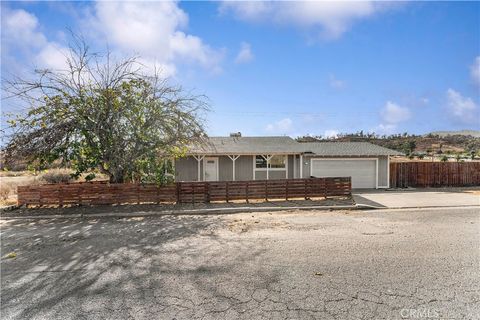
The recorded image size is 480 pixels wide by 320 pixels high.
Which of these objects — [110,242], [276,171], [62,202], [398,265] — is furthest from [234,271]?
[276,171]

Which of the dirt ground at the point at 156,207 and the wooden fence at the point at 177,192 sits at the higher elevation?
the wooden fence at the point at 177,192

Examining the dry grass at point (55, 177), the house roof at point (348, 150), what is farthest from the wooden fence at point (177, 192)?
the dry grass at point (55, 177)

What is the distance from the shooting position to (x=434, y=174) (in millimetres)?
20359

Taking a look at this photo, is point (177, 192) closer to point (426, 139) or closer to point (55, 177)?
point (55, 177)

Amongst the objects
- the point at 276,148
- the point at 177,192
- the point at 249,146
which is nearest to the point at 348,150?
the point at 276,148

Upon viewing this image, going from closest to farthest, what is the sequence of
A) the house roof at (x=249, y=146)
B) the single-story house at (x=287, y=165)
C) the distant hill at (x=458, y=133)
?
the house roof at (x=249, y=146) → the single-story house at (x=287, y=165) → the distant hill at (x=458, y=133)

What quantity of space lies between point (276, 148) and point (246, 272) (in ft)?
47.1

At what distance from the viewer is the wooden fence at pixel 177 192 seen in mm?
12633

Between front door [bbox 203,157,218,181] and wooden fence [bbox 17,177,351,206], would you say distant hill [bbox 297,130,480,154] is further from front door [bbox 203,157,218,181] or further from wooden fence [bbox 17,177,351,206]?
wooden fence [bbox 17,177,351,206]

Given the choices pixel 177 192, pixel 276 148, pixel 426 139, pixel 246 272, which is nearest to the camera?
pixel 246 272

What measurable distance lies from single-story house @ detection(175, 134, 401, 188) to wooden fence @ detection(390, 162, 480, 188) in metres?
1.23

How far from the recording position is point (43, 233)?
8.66 metres

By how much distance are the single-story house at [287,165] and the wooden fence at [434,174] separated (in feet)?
4.03

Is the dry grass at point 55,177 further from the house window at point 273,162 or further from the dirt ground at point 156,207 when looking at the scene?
the house window at point 273,162
